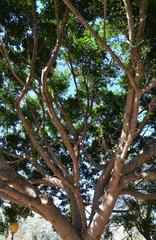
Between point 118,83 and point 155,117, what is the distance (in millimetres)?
1059

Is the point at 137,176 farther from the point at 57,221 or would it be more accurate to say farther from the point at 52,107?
the point at 52,107

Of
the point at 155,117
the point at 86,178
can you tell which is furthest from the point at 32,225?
the point at 155,117

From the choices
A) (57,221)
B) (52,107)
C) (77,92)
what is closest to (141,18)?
(52,107)

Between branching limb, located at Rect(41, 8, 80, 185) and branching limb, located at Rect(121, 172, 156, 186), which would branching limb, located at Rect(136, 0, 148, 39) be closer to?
branching limb, located at Rect(41, 8, 80, 185)

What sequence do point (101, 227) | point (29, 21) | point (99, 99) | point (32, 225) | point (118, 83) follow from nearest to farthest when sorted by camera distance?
1. point (101, 227)
2. point (29, 21)
3. point (118, 83)
4. point (99, 99)
5. point (32, 225)

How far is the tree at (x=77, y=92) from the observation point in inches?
246

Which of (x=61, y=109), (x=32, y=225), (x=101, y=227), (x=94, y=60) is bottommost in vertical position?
(x=101, y=227)

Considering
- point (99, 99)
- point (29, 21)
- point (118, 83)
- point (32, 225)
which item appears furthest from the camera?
point (32, 225)

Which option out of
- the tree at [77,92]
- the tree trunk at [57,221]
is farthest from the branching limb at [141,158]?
the tree trunk at [57,221]

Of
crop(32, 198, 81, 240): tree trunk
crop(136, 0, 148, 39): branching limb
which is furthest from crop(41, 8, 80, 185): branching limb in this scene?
crop(136, 0, 148, 39): branching limb

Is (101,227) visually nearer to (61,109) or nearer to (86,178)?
(61,109)

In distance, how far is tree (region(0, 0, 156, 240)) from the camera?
246 inches

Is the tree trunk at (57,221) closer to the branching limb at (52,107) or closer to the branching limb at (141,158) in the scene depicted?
the branching limb at (52,107)

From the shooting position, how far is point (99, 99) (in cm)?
934
